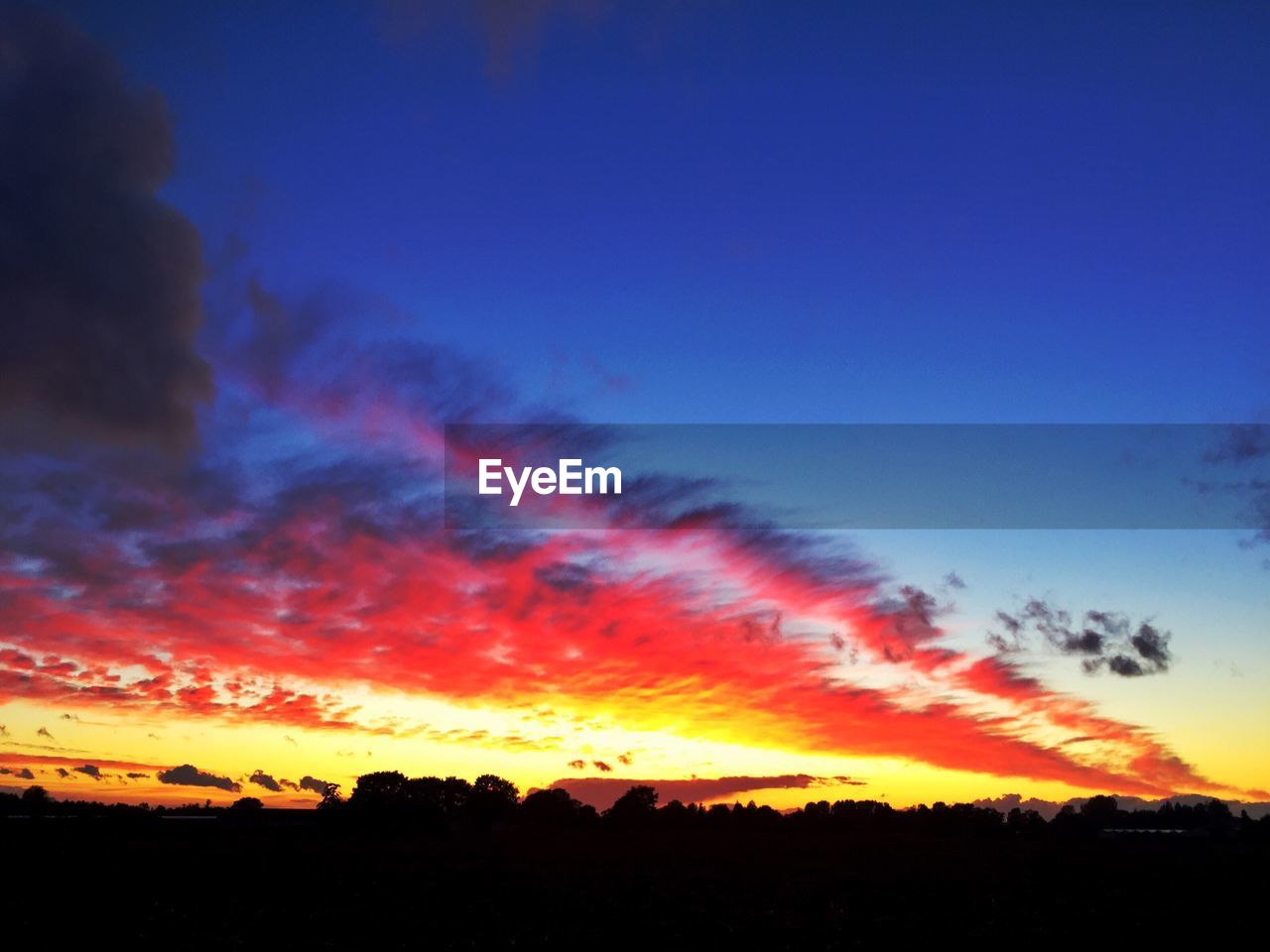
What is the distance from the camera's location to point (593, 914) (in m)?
45.4

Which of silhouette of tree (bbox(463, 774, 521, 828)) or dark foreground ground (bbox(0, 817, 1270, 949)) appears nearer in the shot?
dark foreground ground (bbox(0, 817, 1270, 949))

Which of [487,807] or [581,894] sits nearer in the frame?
[581,894]

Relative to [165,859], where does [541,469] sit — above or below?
above

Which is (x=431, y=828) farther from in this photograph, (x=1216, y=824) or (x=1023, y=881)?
(x=1216, y=824)

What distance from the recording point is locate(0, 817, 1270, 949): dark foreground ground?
39281 mm

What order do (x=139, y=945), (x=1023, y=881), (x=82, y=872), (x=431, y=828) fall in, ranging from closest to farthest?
(x=139, y=945) < (x=82, y=872) < (x=1023, y=881) < (x=431, y=828)

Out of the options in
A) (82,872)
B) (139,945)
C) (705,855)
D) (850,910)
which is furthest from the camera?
(705,855)

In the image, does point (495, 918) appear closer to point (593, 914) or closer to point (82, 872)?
point (593, 914)

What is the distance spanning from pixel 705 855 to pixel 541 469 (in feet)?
164

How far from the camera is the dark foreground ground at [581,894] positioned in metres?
39.3

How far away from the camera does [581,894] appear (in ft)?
171

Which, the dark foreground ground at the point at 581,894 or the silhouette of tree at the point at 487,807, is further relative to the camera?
the silhouette of tree at the point at 487,807

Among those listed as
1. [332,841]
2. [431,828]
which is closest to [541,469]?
[332,841]

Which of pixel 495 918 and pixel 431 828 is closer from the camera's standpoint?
pixel 495 918
